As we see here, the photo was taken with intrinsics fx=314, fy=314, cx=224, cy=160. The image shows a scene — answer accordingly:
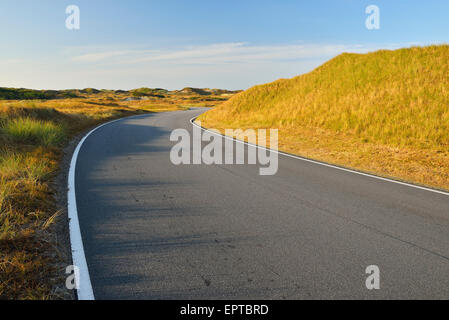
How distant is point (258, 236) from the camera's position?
467 cm

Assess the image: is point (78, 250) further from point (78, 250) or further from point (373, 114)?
point (373, 114)

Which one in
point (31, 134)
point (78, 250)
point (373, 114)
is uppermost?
point (373, 114)

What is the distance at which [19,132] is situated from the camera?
40.0ft

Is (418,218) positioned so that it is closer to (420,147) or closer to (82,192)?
(82,192)

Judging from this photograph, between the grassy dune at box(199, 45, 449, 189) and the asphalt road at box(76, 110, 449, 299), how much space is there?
12.7 ft

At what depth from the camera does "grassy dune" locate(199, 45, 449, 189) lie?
12039 mm

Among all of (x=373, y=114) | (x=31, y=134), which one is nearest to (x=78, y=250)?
(x=31, y=134)

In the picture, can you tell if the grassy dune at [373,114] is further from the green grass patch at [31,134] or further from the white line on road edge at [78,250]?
the green grass patch at [31,134]

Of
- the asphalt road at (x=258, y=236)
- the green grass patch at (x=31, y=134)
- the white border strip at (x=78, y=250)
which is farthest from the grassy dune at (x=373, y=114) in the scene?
the green grass patch at (x=31, y=134)

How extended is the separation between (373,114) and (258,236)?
17203mm

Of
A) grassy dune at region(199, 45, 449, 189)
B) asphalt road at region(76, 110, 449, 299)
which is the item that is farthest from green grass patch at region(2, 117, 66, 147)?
grassy dune at region(199, 45, 449, 189)
